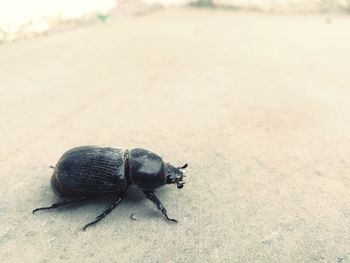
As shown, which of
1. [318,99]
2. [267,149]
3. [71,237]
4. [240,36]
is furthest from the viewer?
Result: [240,36]

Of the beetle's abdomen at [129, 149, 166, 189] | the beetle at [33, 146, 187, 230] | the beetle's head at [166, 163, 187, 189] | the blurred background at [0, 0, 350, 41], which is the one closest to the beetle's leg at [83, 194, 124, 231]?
the beetle at [33, 146, 187, 230]

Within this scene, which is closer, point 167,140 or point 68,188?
point 68,188

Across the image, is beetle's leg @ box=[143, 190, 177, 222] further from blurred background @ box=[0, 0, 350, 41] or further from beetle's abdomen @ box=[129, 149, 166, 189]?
blurred background @ box=[0, 0, 350, 41]

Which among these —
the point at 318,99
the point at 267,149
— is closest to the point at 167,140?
the point at 267,149

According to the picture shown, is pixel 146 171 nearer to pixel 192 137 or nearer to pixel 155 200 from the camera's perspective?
pixel 155 200

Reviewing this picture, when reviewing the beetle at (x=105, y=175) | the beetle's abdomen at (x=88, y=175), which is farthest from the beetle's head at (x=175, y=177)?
the beetle's abdomen at (x=88, y=175)

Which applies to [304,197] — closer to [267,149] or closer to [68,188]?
[267,149]

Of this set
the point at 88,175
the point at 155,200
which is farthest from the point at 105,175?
the point at 155,200
